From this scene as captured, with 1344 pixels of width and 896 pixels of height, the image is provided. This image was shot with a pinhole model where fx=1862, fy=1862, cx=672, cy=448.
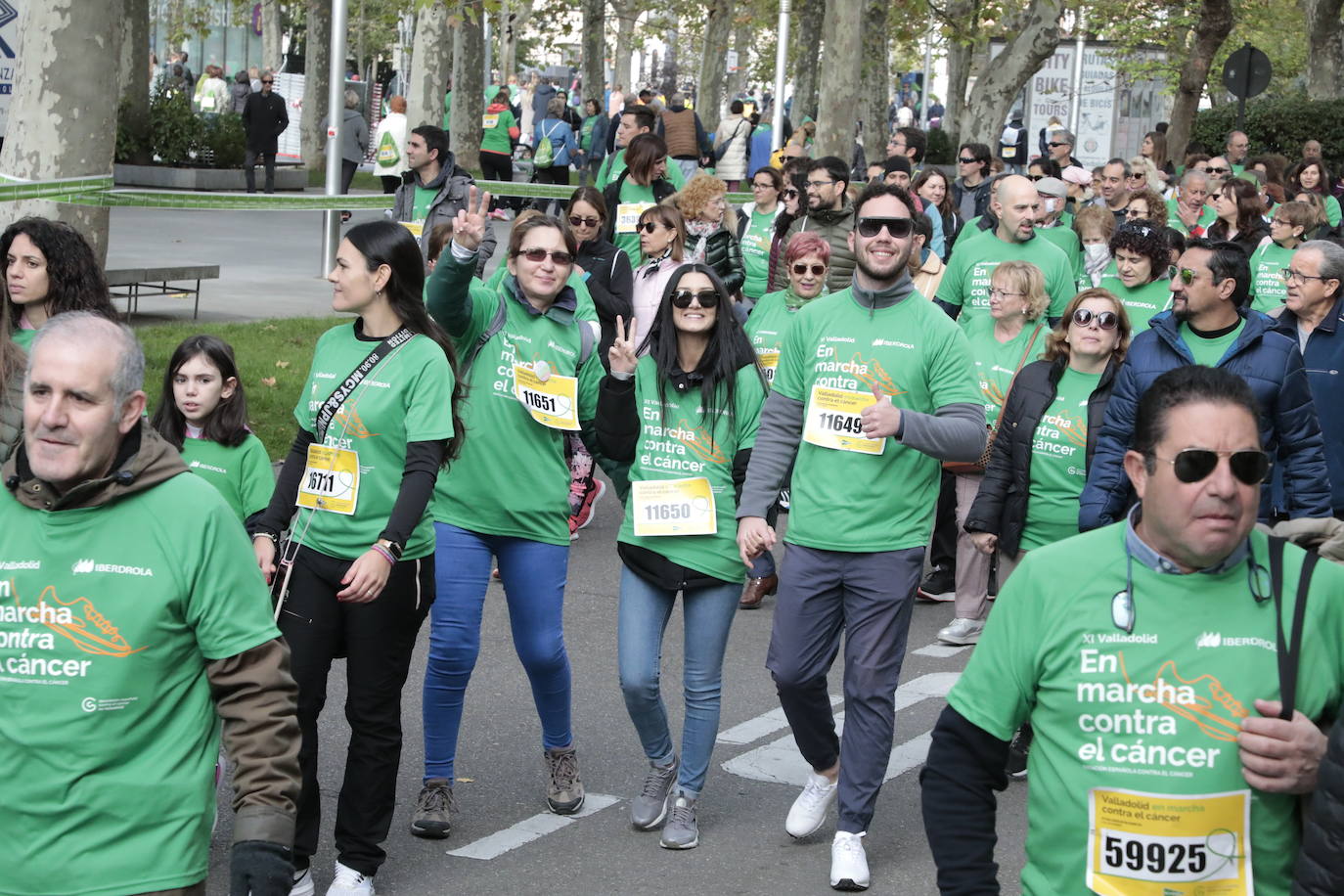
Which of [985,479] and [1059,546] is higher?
[1059,546]

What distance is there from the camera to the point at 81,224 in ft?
36.1

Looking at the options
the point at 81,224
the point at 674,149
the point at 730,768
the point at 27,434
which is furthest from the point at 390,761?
the point at 674,149

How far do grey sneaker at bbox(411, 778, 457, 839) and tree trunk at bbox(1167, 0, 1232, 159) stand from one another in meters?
24.9

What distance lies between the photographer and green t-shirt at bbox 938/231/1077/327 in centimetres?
1020

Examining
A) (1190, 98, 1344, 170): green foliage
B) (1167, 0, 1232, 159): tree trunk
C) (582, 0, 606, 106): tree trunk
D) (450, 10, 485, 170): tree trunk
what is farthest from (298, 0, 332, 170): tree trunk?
(1190, 98, 1344, 170): green foliage

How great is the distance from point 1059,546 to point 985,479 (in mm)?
3830

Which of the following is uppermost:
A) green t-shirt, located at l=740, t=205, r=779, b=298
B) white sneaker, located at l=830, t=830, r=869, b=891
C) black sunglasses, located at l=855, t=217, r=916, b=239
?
black sunglasses, located at l=855, t=217, r=916, b=239

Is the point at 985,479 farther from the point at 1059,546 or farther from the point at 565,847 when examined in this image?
the point at 1059,546

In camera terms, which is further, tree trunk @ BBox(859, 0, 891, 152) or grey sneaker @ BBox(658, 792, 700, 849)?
tree trunk @ BBox(859, 0, 891, 152)

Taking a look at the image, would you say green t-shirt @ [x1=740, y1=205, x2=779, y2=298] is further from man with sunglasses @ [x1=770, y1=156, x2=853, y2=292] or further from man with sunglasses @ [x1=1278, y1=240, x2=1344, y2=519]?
man with sunglasses @ [x1=1278, y1=240, x2=1344, y2=519]

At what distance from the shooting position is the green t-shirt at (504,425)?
601 centimetres

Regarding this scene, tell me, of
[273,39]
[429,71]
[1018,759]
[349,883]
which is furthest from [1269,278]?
[273,39]

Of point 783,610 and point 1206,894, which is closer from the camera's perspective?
point 1206,894

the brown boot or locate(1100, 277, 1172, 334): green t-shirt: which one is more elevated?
locate(1100, 277, 1172, 334): green t-shirt
